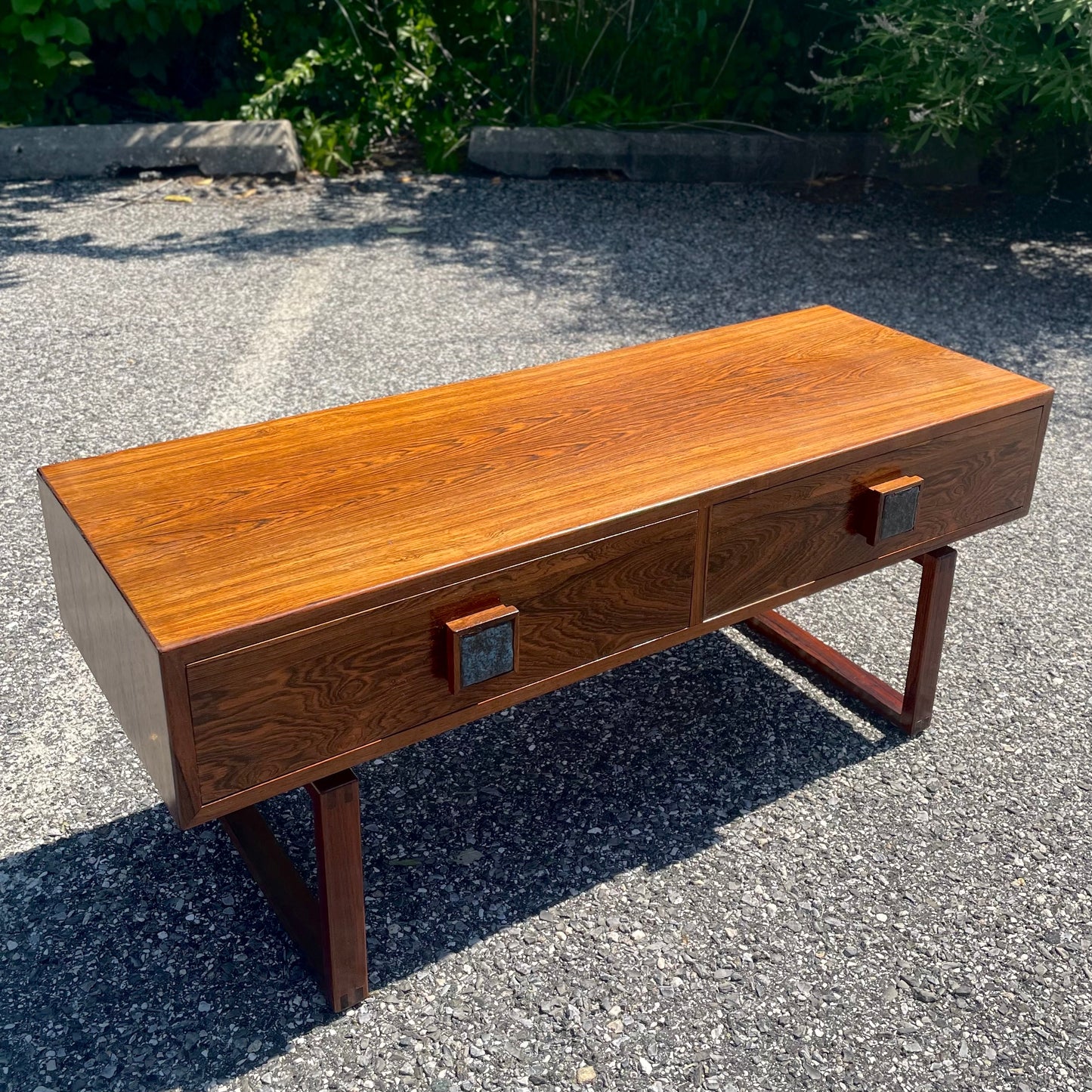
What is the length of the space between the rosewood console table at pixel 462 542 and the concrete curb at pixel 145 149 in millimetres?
4105

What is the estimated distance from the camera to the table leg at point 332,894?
1.75m

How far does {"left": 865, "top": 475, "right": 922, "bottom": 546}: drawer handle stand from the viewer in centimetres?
207

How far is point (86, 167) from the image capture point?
19.6ft

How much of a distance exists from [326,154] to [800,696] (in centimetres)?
447

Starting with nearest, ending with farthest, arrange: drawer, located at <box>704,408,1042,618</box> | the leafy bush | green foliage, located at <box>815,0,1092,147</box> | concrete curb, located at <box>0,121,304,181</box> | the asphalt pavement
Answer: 1. the asphalt pavement
2. drawer, located at <box>704,408,1042,618</box>
3. green foliage, located at <box>815,0,1092,147</box>
4. concrete curb, located at <box>0,121,304,181</box>
5. the leafy bush

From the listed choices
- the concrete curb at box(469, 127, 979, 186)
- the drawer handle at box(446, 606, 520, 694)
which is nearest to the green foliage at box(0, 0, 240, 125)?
the concrete curb at box(469, 127, 979, 186)

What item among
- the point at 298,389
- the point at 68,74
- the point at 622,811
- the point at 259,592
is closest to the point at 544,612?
the point at 259,592

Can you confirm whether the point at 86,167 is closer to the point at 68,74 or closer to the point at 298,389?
the point at 68,74

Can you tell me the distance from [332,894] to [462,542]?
55 centimetres

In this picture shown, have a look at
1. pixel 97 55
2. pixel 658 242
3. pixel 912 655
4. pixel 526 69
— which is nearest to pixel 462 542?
pixel 912 655

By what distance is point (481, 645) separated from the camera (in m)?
1.70

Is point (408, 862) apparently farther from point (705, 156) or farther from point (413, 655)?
point (705, 156)

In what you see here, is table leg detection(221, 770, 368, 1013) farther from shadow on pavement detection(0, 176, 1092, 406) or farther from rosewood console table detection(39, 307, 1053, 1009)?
shadow on pavement detection(0, 176, 1092, 406)

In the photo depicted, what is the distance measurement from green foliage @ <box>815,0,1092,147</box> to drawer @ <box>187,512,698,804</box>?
3469 mm
